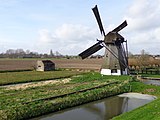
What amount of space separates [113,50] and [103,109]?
57.2 ft

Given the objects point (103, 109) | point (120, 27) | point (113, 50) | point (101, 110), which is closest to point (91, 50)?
point (113, 50)

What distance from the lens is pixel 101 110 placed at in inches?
763

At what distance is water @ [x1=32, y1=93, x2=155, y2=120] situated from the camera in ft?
56.2

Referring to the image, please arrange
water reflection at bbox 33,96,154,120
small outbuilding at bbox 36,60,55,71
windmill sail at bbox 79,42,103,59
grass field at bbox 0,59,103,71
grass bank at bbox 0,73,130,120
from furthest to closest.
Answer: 1. grass field at bbox 0,59,103,71
2. small outbuilding at bbox 36,60,55,71
3. windmill sail at bbox 79,42,103,59
4. water reflection at bbox 33,96,154,120
5. grass bank at bbox 0,73,130,120

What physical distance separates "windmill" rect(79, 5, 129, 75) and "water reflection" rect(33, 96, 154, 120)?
40.8 ft

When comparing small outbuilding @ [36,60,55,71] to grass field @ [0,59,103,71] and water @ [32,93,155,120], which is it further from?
water @ [32,93,155,120]

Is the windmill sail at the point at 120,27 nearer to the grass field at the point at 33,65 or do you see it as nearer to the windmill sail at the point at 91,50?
the windmill sail at the point at 91,50

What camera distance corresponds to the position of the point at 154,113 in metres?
14.0

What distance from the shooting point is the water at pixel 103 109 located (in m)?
17.1

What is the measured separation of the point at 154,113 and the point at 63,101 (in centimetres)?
773

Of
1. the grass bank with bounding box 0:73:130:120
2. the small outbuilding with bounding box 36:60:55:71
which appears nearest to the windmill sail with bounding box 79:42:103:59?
the grass bank with bounding box 0:73:130:120

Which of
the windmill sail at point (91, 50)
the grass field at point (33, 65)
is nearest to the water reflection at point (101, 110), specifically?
the windmill sail at point (91, 50)

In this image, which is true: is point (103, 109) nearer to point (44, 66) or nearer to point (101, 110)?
point (101, 110)

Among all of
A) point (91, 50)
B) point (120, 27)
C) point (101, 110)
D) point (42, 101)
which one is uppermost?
point (120, 27)
